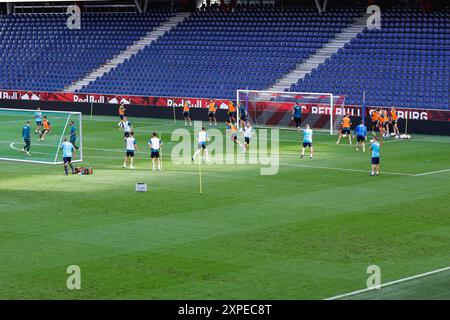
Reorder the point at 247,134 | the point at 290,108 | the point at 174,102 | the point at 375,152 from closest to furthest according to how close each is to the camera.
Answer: the point at 375,152
the point at 247,134
the point at 290,108
the point at 174,102

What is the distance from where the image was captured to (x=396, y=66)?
57.0 meters

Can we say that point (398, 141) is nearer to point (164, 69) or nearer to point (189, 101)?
point (189, 101)

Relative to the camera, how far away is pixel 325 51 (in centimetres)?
6150

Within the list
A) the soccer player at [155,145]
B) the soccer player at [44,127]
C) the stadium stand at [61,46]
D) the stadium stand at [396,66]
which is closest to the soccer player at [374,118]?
the stadium stand at [396,66]

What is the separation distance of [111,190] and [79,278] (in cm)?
1324

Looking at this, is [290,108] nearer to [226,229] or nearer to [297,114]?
[297,114]

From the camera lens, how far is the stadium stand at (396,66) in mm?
54812

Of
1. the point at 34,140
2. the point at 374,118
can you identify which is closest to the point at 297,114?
the point at 374,118

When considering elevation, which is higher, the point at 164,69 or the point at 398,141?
the point at 164,69

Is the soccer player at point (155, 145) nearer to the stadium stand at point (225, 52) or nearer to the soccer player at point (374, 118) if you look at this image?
the soccer player at point (374, 118)

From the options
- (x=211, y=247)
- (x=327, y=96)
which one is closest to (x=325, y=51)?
(x=327, y=96)

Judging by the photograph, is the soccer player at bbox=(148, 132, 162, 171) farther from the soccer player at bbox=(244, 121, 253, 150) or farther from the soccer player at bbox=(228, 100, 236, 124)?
the soccer player at bbox=(228, 100, 236, 124)

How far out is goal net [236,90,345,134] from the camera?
55.1m

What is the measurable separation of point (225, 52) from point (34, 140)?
62.2 ft
